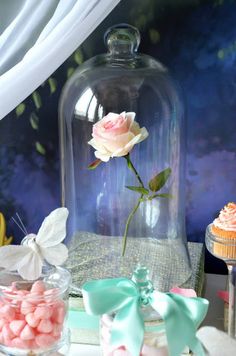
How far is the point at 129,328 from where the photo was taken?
29.0 inches

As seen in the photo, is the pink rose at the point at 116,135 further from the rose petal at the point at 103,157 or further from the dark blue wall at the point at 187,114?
the dark blue wall at the point at 187,114

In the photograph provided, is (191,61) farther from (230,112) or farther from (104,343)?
(104,343)

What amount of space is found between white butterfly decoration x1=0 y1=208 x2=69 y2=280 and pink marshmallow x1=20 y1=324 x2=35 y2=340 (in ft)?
0.26

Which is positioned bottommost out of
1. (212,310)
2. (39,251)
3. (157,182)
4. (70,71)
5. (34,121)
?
(212,310)

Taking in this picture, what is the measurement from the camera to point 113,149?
0.91 m

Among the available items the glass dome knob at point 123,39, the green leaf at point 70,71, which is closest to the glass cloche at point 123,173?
the glass dome knob at point 123,39

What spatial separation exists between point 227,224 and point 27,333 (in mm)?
349

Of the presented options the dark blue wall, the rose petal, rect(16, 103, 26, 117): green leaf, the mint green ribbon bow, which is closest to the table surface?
the dark blue wall

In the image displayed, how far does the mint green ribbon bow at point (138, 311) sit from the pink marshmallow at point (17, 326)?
0.11 metres

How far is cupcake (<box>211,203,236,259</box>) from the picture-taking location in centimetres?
86

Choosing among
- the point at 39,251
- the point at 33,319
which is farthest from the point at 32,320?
the point at 39,251

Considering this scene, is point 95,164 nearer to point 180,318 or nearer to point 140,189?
point 140,189

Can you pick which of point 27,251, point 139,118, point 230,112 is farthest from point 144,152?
point 27,251

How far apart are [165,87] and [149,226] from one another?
266 mm
